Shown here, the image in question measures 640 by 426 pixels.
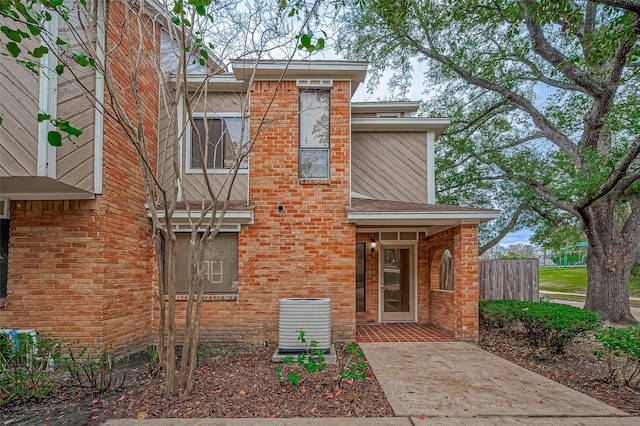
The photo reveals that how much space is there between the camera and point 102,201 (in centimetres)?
594

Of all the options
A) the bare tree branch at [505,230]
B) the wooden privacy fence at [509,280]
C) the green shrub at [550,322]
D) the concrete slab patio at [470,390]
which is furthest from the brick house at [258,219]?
the bare tree branch at [505,230]

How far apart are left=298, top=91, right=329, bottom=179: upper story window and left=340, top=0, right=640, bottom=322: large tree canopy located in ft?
6.83

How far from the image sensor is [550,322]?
20.8ft

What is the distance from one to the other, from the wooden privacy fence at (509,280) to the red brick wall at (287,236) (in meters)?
4.80

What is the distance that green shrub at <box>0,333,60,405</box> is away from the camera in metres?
4.27

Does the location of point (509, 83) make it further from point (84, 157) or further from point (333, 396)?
point (84, 157)

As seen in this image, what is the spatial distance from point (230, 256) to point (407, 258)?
473cm

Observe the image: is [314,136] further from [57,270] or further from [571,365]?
[571,365]

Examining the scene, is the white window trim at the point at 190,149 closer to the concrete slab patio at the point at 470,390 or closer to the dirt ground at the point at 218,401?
the dirt ground at the point at 218,401

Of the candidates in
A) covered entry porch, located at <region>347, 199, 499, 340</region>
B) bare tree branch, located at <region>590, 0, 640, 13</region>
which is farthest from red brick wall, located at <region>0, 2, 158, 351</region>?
bare tree branch, located at <region>590, 0, 640, 13</region>

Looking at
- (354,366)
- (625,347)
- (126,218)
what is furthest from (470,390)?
(126,218)

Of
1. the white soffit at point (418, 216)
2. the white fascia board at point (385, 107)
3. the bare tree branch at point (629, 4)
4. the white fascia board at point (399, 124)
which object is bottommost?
the white soffit at point (418, 216)

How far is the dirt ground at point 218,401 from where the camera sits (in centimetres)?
400

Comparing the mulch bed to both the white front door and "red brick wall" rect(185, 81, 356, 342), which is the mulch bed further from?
"red brick wall" rect(185, 81, 356, 342)
